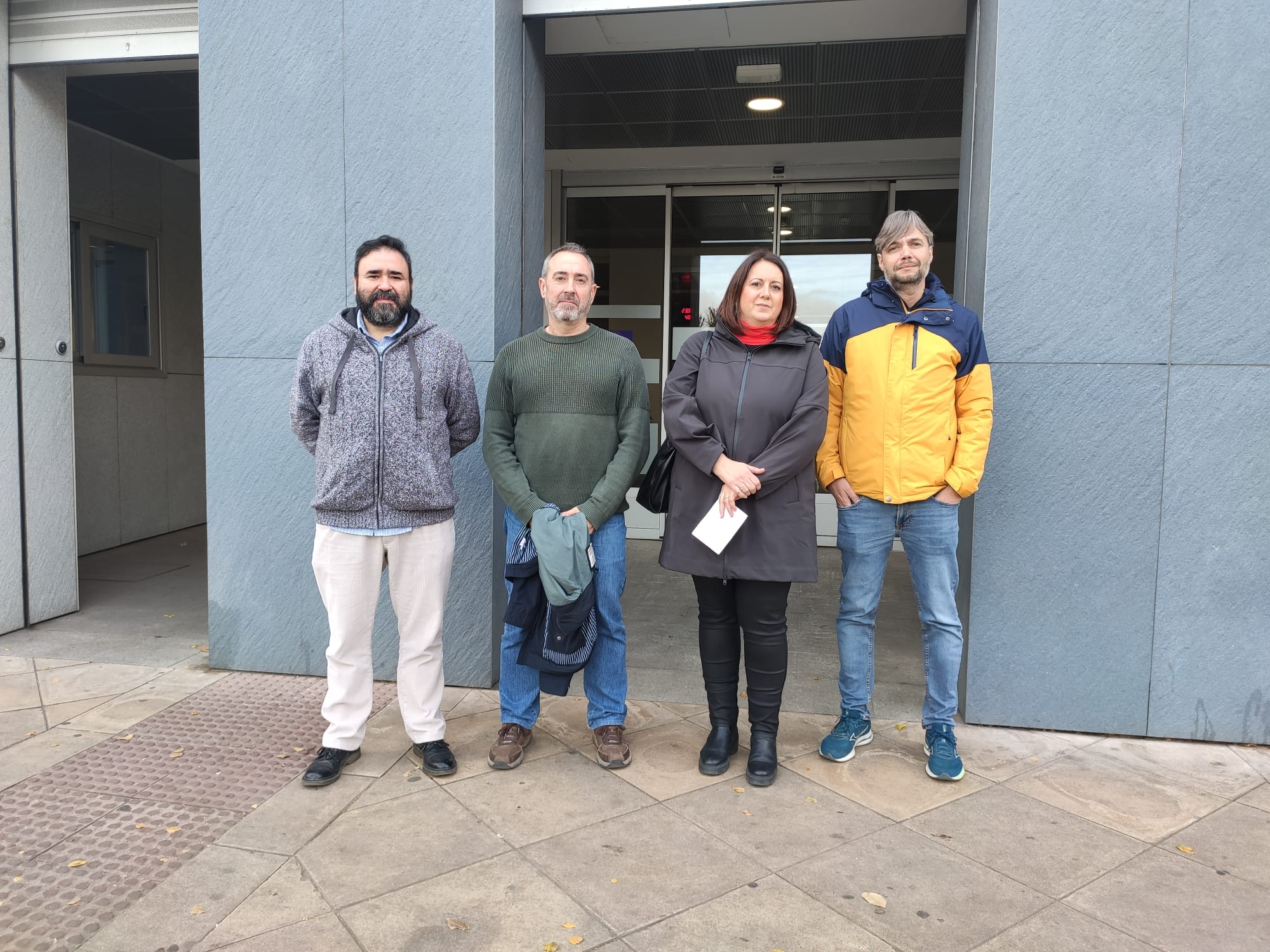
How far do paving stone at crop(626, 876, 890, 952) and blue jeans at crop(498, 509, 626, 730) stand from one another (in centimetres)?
113

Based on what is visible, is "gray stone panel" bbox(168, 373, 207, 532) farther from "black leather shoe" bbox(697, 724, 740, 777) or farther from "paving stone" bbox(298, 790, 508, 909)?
"black leather shoe" bbox(697, 724, 740, 777)

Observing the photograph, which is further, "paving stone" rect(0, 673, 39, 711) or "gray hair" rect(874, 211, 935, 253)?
"paving stone" rect(0, 673, 39, 711)

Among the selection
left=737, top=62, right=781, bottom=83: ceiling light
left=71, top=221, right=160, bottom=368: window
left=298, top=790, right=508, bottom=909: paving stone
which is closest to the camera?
left=298, top=790, right=508, bottom=909: paving stone

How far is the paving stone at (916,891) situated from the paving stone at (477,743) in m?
1.28

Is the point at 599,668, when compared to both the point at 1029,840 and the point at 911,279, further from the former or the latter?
the point at 911,279

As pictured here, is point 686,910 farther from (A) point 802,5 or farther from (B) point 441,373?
(A) point 802,5

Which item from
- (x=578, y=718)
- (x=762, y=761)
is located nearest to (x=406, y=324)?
(x=578, y=718)

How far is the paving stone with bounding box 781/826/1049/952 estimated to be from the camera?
2.50 m

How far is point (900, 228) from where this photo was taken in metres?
3.40

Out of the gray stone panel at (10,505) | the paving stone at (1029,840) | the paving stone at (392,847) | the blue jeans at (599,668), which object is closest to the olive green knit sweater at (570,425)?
the blue jeans at (599,668)

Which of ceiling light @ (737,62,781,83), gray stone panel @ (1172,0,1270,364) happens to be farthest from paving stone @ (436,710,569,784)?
ceiling light @ (737,62,781,83)

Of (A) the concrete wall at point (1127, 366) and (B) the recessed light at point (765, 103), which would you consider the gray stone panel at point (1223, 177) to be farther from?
(B) the recessed light at point (765, 103)

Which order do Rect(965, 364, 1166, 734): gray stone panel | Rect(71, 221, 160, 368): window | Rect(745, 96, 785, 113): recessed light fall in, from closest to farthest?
Rect(965, 364, 1166, 734): gray stone panel → Rect(745, 96, 785, 113): recessed light → Rect(71, 221, 160, 368): window

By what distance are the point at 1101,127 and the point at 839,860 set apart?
3.07 m
